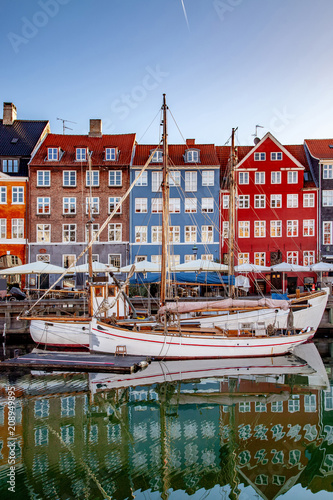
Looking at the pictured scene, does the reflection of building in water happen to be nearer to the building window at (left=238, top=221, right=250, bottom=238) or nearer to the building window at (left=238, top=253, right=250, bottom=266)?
the building window at (left=238, top=253, right=250, bottom=266)

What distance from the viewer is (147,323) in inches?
833

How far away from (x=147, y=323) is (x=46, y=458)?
1085 cm

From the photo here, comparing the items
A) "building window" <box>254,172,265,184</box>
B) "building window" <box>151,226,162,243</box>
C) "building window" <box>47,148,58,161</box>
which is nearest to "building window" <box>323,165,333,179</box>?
"building window" <box>254,172,265,184</box>

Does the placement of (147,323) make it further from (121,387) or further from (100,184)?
(100,184)

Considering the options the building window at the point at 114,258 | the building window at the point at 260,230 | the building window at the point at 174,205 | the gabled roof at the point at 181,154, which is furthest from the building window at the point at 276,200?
the building window at the point at 114,258

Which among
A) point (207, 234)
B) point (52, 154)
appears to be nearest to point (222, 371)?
point (207, 234)

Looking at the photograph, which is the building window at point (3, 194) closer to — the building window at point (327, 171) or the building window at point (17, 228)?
the building window at point (17, 228)

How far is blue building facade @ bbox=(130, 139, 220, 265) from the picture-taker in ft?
132

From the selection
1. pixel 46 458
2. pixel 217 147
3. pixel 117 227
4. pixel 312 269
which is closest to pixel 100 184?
pixel 117 227

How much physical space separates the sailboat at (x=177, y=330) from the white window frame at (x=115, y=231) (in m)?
17.3

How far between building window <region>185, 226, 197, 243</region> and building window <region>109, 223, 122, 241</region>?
6.48 meters

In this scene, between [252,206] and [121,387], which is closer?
[121,387]

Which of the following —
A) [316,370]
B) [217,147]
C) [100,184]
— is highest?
[217,147]

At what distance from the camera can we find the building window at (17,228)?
4012 cm
